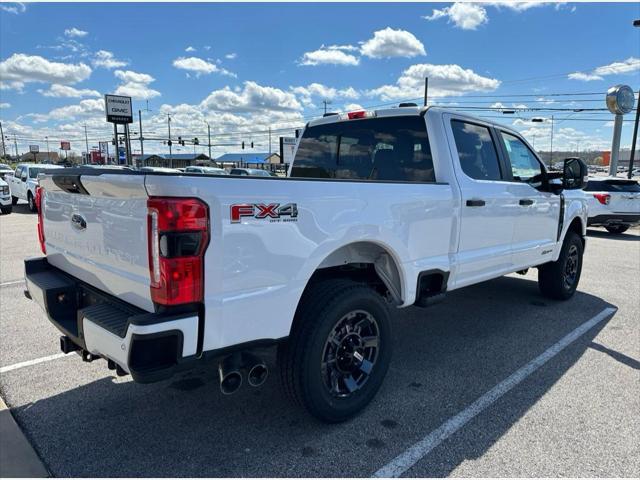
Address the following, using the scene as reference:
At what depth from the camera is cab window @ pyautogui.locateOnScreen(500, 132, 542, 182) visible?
469 centimetres

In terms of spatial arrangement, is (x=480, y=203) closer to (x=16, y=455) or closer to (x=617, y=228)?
(x=16, y=455)

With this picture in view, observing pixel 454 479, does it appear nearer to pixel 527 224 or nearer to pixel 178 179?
pixel 178 179

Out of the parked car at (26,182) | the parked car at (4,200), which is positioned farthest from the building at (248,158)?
the parked car at (4,200)

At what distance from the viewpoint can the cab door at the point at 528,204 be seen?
181 inches

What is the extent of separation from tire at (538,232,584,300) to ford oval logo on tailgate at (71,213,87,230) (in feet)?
17.4

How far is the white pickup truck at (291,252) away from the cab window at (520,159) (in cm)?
12

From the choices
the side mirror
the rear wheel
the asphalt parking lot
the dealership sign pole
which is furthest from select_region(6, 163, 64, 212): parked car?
the rear wheel

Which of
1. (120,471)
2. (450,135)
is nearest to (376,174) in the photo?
(450,135)

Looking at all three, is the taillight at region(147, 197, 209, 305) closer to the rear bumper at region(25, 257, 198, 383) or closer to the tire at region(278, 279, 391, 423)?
the rear bumper at region(25, 257, 198, 383)

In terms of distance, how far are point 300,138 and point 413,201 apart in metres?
2.01

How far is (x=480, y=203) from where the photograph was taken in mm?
3959

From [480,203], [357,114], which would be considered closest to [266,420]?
[480,203]

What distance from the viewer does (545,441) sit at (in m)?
2.88

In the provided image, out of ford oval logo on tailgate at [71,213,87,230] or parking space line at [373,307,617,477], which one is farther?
ford oval logo on tailgate at [71,213,87,230]
